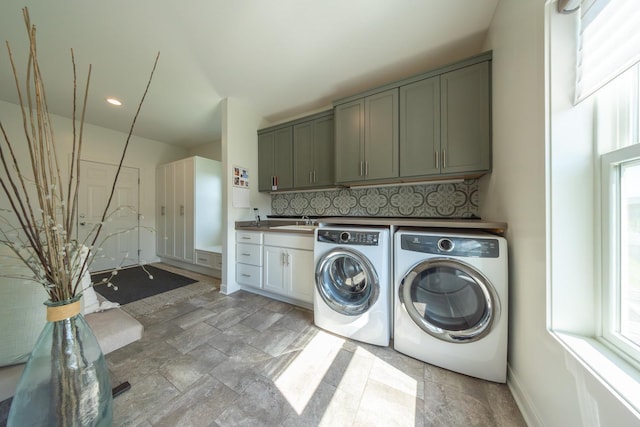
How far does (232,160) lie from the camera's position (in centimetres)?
260

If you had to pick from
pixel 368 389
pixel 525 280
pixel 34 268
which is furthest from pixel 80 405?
pixel 525 280

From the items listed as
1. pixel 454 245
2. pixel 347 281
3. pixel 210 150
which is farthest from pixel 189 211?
pixel 454 245

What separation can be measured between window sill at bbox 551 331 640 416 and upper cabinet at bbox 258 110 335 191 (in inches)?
80.6

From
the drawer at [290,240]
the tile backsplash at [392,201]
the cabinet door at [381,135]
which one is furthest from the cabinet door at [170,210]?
the cabinet door at [381,135]

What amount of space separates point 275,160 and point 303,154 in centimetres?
44

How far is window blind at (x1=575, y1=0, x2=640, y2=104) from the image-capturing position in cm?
69

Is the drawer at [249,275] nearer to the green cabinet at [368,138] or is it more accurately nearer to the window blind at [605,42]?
the green cabinet at [368,138]

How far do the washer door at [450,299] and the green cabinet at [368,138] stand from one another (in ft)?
3.24

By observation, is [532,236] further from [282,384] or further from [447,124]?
[282,384]

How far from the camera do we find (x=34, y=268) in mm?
676

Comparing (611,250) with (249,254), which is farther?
(249,254)

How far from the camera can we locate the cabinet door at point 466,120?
1.68m

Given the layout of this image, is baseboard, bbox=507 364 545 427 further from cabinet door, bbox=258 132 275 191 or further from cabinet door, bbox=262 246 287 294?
cabinet door, bbox=258 132 275 191

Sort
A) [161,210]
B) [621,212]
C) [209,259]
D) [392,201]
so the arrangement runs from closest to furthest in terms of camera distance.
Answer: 1. [621,212]
2. [392,201]
3. [209,259]
4. [161,210]
